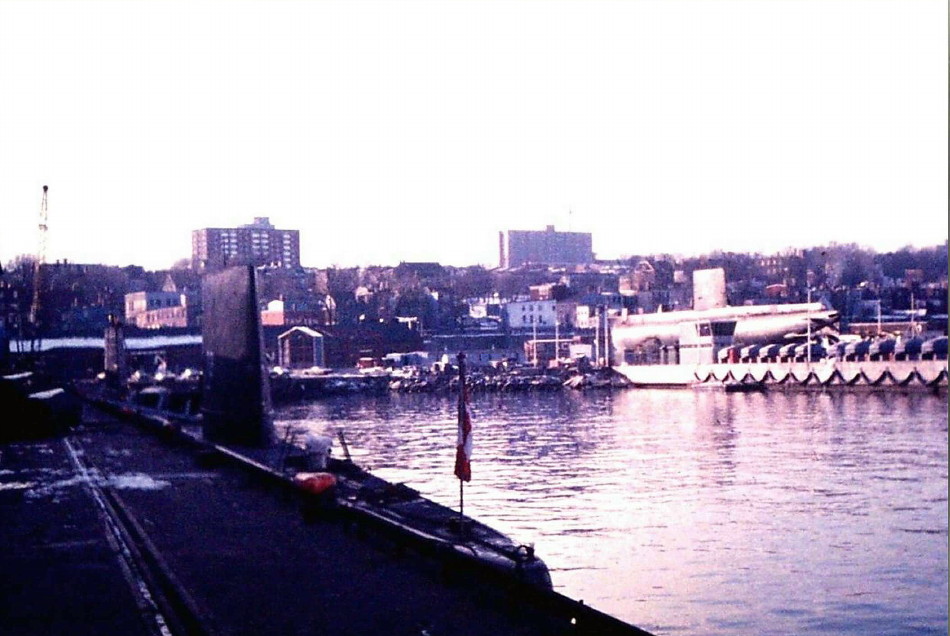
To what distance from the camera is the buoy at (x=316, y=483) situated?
18688 millimetres

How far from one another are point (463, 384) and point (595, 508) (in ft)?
55.0

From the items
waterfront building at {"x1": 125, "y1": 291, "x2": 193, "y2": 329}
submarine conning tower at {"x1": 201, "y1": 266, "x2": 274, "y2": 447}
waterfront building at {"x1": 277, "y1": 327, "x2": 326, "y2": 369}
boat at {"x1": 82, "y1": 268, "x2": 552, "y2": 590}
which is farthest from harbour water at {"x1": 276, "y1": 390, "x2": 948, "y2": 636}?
waterfront building at {"x1": 125, "y1": 291, "x2": 193, "y2": 329}

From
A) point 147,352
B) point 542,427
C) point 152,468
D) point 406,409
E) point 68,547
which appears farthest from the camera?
point 147,352

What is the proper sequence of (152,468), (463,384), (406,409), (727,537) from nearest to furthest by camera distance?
(463,384)
(727,537)
(152,468)
(406,409)

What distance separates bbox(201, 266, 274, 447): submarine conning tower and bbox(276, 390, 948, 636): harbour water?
5944mm

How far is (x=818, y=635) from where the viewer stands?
1789 centimetres

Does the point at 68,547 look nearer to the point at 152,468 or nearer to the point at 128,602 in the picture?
the point at 128,602

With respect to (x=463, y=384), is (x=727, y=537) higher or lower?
lower

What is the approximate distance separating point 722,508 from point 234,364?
12.8 metres

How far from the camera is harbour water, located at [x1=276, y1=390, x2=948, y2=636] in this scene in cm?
1972

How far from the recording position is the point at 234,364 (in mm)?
27094

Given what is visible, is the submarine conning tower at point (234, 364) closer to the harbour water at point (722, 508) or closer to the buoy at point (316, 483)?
the harbour water at point (722, 508)

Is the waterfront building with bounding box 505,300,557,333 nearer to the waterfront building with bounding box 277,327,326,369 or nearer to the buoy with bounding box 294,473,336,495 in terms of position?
the waterfront building with bounding box 277,327,326,369

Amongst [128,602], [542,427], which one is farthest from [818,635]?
[542,427]
